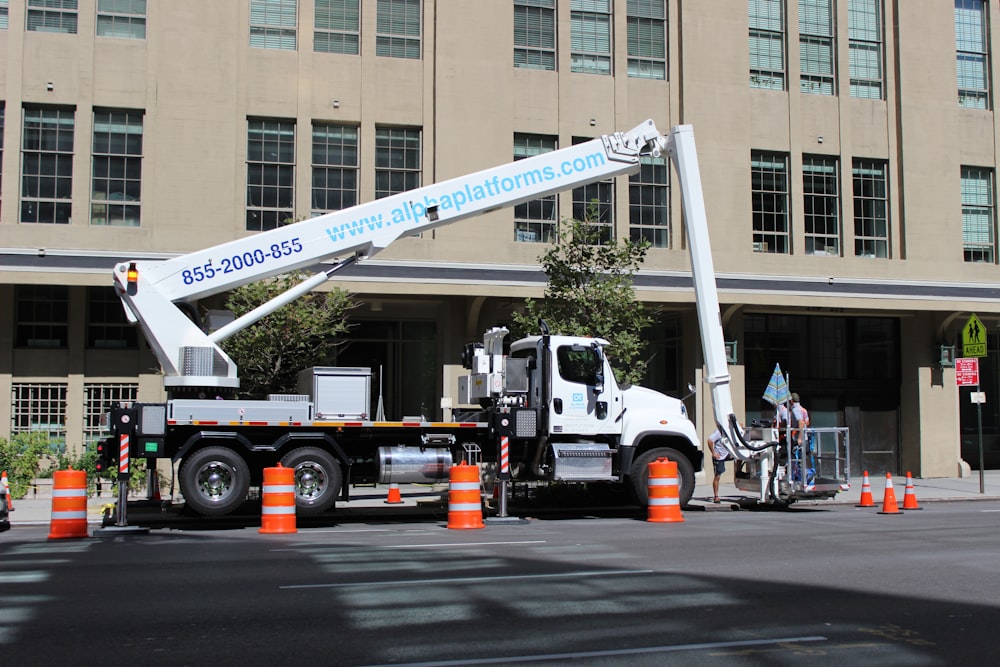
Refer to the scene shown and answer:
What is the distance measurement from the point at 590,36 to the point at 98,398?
13.9 metres

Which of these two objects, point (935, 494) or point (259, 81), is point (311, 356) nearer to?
point (259, 81)

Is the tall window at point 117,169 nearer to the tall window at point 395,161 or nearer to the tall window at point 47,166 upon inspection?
the tall window at point 47,166

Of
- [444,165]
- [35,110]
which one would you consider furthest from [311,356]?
[35,110]

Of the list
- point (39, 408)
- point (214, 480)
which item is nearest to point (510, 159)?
point (214, 480)

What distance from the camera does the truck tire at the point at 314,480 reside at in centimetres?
1448

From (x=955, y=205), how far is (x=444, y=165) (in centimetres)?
1322

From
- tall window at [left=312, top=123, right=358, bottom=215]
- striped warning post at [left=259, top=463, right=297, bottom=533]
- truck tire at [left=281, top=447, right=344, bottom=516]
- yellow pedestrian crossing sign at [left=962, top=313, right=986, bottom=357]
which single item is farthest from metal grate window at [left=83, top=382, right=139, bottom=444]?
yellow pedestrian crossing sign at [left=962, top=313, right=986, bottom=357]

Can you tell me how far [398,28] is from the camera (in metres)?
22.7

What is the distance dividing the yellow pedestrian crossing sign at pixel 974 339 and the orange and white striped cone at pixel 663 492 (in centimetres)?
1103

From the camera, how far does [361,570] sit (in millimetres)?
9820

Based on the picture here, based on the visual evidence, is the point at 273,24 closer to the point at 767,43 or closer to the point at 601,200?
the point at 601,200

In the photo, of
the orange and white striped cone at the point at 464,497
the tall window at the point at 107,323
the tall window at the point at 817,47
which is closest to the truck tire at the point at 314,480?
the orange and white striped cone at the point at 464,497

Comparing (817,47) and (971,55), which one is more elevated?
(971,55)

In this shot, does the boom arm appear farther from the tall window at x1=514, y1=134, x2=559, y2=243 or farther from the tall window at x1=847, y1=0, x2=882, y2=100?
the tall window at x1=847, y1=0, x2=882, y2=100
